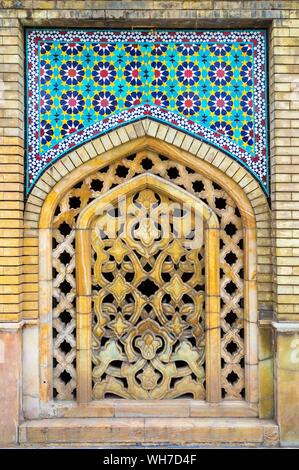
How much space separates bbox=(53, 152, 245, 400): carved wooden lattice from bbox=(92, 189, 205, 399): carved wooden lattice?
0.21m

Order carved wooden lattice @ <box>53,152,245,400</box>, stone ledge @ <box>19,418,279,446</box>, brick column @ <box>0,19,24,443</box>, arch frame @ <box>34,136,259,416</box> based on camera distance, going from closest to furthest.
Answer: brick column @ <box>0,19,24,443</box> < stone ledge @ <box>19,418,279,446</box> < arch frame @ <box>34,136,259,416</box> < carved wooden lattice @ <box>53,152,245,400</box>

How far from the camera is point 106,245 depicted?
16.4ft

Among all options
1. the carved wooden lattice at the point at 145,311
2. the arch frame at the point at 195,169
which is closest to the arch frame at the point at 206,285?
the carved wooden lattice at the point at 145,311

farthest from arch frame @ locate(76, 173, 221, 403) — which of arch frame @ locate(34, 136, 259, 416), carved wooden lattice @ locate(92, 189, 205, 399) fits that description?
arch frame @ locate(34, 136, 259, 416)

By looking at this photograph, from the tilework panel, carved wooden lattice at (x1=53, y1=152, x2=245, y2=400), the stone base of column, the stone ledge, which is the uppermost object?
the tilework panel

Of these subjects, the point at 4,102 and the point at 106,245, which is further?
the point at 106,245

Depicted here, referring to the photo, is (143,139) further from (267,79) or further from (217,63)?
(267,79)

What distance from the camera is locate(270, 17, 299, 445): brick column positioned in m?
4.65

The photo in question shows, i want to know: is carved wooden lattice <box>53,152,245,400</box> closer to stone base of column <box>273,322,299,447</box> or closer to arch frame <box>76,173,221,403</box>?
arch frame <box>76,173,221,403</box>

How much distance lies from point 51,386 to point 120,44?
10.8 ft

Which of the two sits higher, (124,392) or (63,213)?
(63,213)

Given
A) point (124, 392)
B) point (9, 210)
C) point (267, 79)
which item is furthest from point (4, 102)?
point (124, 392)

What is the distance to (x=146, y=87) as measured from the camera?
4.87 metres

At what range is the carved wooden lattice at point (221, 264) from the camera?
498 cm
